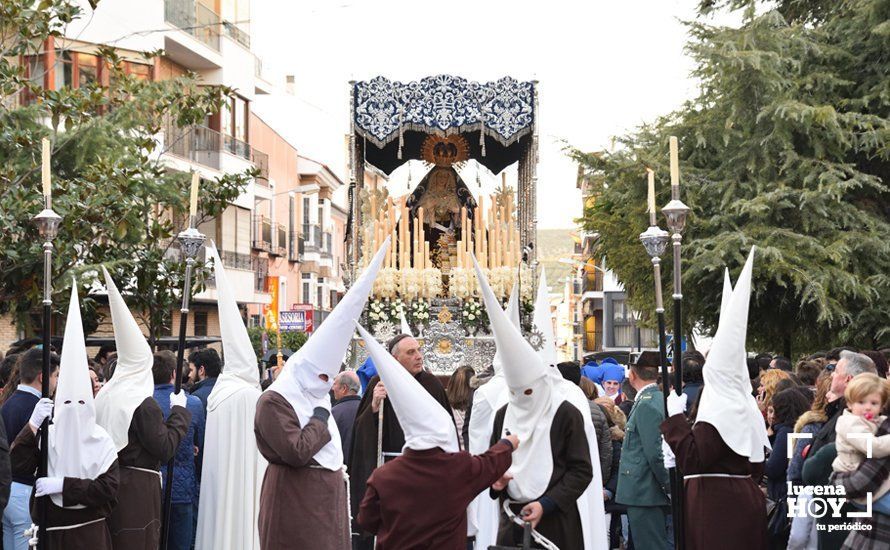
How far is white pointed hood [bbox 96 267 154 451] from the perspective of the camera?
830 centimetres

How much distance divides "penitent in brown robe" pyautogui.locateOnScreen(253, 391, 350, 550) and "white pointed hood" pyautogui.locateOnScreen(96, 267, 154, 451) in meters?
1.17

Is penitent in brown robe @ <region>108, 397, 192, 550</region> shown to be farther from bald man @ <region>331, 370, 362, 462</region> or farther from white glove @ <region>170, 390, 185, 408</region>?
bald man @ <region>331, 370, 362, 462</region>

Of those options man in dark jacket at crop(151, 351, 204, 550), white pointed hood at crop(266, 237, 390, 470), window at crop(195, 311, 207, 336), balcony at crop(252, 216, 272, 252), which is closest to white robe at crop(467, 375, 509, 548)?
white pointed hood at crop(266, 237, 390, 470)

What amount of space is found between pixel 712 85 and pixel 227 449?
12.9m

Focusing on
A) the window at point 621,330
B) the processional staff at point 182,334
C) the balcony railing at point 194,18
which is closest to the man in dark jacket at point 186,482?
the processional staff at point 182,334

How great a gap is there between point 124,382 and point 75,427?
863mm

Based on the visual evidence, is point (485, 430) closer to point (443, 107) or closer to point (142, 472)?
point (142, 472)

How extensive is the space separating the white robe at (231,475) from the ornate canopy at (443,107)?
10621 millimetres

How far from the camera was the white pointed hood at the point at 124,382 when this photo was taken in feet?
27.2

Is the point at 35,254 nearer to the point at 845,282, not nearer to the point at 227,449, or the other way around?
the point at 227,449

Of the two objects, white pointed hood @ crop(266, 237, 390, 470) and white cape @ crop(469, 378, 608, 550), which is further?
white cape @ crop(469, 378, 608, 550)

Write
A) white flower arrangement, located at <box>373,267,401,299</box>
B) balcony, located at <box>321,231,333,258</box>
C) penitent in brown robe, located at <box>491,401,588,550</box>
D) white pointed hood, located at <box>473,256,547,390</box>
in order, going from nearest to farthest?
white pointed hood, located at <box>473,256,547,390</box> < penitent in brown robe, located at <box>491,401,588,550</box> < white flower arrangement, located at <box>373,267,401,299</box> < balcony, located at <box>321,231,333,258</box>

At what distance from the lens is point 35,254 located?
1436cm

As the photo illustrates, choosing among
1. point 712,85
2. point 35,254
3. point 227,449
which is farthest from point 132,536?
point 712,85
